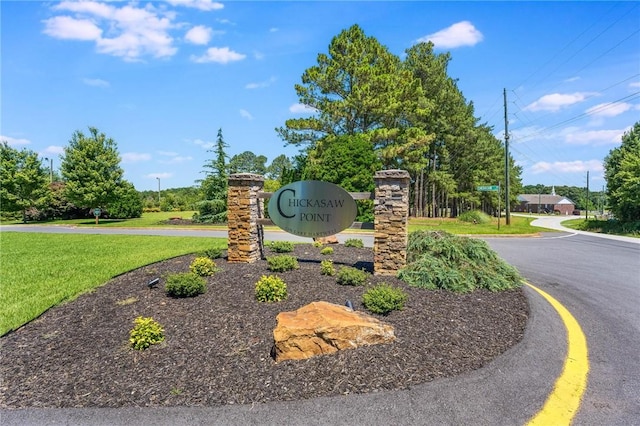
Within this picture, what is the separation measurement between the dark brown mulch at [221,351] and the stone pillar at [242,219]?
1.85 meters

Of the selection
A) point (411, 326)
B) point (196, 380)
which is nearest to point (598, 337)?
point (411, 326)

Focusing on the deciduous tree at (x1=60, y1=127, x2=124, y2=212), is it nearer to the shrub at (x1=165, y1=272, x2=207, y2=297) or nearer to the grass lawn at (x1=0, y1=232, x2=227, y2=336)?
the grass lawn at (x1=0, y1=232, x2=227, y2=336)

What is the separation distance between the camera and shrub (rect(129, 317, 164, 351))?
147 inches

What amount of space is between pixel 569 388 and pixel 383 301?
79.9 inches

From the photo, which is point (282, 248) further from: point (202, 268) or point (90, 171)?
point (90, 171)

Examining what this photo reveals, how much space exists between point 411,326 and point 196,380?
93.5 inches

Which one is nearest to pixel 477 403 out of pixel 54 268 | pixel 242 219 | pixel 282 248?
pixel 242 219

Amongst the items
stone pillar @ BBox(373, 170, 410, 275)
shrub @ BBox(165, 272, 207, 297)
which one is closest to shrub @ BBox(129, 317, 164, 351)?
shrub @ BBox(165, 272, 207, 297)

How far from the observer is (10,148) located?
94.6 feet

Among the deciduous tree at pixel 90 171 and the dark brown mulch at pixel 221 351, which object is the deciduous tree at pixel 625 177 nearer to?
the dark brown mulch at pixel 221 351

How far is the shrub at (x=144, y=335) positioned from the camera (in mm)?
3742

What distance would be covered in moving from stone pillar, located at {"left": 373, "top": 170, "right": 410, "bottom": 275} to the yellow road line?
274 cm

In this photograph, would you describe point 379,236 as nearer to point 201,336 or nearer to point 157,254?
point 201,336

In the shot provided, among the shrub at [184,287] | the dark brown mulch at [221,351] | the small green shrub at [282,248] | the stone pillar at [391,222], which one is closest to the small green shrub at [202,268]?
the dark brown mulch at [221,351]
